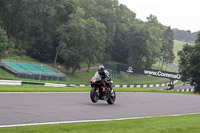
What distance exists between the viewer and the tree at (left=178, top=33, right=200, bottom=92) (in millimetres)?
55062

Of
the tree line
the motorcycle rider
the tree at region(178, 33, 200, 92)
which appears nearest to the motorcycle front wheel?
the motorcycle rider

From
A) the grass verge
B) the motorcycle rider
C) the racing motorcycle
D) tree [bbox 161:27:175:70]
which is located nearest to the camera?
the grass verge

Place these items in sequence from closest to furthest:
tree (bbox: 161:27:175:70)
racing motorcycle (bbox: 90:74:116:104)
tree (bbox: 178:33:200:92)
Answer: racing motorcycle (bbox: 90:74:116:104), tree (bbox: 178:33:200:92), tree (bbox: 161:27:175:70)

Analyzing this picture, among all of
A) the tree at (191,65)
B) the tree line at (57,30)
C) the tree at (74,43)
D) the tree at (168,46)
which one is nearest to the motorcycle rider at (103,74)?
the tree at (191,65)

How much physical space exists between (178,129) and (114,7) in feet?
314

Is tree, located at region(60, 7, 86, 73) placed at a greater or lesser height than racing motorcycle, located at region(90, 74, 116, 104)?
greater

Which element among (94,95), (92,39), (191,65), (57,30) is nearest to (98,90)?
(94,95)

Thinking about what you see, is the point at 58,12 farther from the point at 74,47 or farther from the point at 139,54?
the point at 139,54

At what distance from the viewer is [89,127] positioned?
357 inches

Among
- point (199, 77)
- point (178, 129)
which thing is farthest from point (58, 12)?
point (178, 129)

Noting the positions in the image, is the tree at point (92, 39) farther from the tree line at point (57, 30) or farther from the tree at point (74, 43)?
the tree at point (74, 43)

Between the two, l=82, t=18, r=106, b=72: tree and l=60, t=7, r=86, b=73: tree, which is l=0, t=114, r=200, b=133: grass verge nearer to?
l=60, t=7, r=86, b=73: tree

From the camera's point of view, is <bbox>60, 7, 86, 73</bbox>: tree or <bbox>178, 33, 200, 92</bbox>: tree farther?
<bbox>60, 7, 86, 73</bbox>: tree

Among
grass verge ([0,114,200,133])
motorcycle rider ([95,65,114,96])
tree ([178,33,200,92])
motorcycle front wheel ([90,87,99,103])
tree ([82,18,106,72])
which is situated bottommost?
grass verge ([0,114,200,133])
